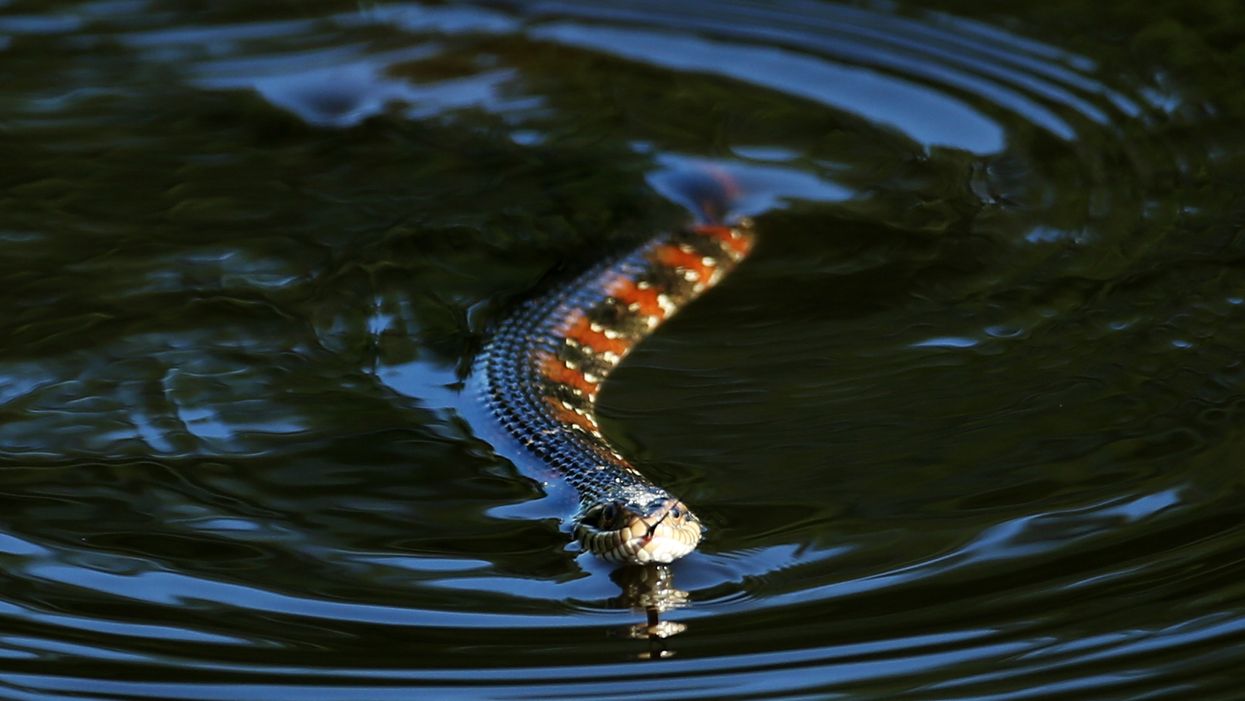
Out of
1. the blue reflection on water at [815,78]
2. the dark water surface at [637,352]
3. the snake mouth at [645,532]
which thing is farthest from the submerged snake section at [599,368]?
the blue reflection on water at [815,78]

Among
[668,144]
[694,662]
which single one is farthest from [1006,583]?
[668,144]

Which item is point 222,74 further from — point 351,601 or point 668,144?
point 351,601

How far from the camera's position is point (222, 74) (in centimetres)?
863

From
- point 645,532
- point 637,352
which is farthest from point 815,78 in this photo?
point 645,532

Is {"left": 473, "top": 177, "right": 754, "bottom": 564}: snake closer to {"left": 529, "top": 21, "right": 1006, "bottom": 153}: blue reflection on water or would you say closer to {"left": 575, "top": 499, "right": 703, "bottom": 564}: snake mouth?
{"left": 575, "top": 499, "right": 703, "bottom": 564}: snake mouth

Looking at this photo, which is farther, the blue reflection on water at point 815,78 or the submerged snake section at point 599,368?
the blue reflection on water at point 815,78

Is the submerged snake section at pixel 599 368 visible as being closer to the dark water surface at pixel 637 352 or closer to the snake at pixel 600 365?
the snake at pixel 600 365

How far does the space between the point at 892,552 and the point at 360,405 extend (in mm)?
1962

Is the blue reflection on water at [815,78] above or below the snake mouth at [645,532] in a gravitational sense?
above

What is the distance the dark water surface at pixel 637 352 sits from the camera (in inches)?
159

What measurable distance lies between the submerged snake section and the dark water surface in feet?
0.34

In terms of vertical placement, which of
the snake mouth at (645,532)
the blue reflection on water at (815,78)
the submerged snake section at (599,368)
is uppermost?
the blue reflection on water at (815,78)

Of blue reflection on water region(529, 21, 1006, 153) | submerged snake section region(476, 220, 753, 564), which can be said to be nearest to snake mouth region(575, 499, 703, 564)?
submerged snake section region(476, 220, 753, 564)

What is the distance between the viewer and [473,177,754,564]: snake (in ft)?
14.7
